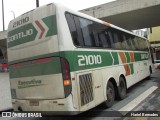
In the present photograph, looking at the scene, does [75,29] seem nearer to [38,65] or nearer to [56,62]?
[56,62]

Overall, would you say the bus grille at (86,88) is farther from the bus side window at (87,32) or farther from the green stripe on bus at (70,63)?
the bus side window at (87,32)

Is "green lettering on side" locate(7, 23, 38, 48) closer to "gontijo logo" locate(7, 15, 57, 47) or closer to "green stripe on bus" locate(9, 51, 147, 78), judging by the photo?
"gontijo logo" locate(7, 15, 57, 47)

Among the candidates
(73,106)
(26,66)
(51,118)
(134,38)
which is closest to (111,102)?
(51,118)

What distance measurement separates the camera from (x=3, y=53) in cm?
3806

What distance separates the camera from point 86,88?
23.4 feet

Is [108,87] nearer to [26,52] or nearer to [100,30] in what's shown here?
[100,30]

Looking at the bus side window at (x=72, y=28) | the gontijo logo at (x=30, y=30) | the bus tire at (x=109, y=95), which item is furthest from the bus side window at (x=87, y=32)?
the bus tire at (x=109, y=95)

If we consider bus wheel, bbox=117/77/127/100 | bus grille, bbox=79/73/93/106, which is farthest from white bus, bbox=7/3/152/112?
bus wheel, bbox=117/77/127/100

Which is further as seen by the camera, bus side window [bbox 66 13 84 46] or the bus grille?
bus side window [bbox 66 13 84 46]

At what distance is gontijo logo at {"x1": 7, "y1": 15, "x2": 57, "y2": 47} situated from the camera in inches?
266

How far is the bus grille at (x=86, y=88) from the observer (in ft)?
22.6

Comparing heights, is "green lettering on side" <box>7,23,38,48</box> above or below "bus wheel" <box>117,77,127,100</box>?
above

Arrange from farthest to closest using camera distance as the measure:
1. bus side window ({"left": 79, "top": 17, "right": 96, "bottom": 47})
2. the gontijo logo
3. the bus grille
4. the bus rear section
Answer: bus side window ({"left": 79, "top": 17, "right": 96, "bottom": 47}) < the bus grille < the gontijo logo < the bus rear section

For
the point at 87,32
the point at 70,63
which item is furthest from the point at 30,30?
the point at 87,32
